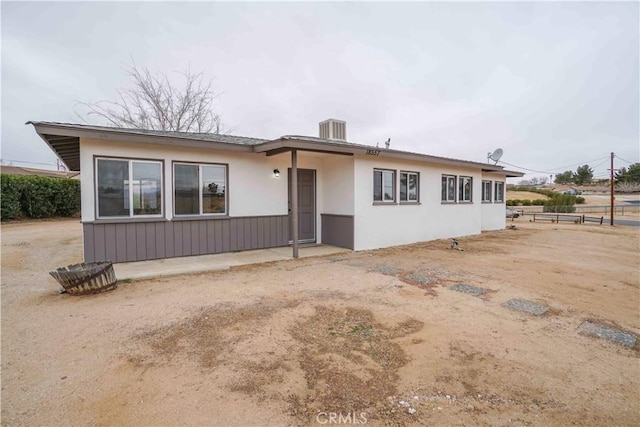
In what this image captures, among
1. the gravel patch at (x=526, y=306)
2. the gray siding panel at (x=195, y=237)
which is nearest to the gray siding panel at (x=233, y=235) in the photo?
the gray siding panel at (x=195, y=237)

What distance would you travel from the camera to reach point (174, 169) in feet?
22.0

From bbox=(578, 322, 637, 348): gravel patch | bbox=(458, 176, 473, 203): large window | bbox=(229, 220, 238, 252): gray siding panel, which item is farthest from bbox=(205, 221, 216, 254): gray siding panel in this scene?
bbox=(458, 176, 473, 203): large window

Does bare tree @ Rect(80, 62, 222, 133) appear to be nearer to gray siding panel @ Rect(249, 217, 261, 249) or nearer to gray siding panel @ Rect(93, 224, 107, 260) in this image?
gray siding panel @ Rect(93, 224, 107, 260)

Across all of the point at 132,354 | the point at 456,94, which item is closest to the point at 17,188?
the point at 132,354

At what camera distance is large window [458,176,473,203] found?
437 inches

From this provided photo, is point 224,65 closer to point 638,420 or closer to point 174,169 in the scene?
point 174,169

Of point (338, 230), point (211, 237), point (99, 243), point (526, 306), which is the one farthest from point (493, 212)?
point (99, 243)

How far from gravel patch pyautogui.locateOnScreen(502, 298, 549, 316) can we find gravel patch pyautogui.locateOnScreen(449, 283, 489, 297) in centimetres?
43

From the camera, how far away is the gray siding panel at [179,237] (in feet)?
19.8

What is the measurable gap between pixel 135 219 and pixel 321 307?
4832 millimetres

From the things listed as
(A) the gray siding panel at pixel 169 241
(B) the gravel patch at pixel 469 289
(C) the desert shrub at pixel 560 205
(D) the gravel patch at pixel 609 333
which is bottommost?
(D) the gravel patch at pixel 609 333

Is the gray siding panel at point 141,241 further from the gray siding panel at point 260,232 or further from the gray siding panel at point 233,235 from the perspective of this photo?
the gray siding panel at point 260,232

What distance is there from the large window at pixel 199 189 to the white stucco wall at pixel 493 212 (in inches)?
436

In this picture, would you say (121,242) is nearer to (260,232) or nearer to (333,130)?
(260,232)
